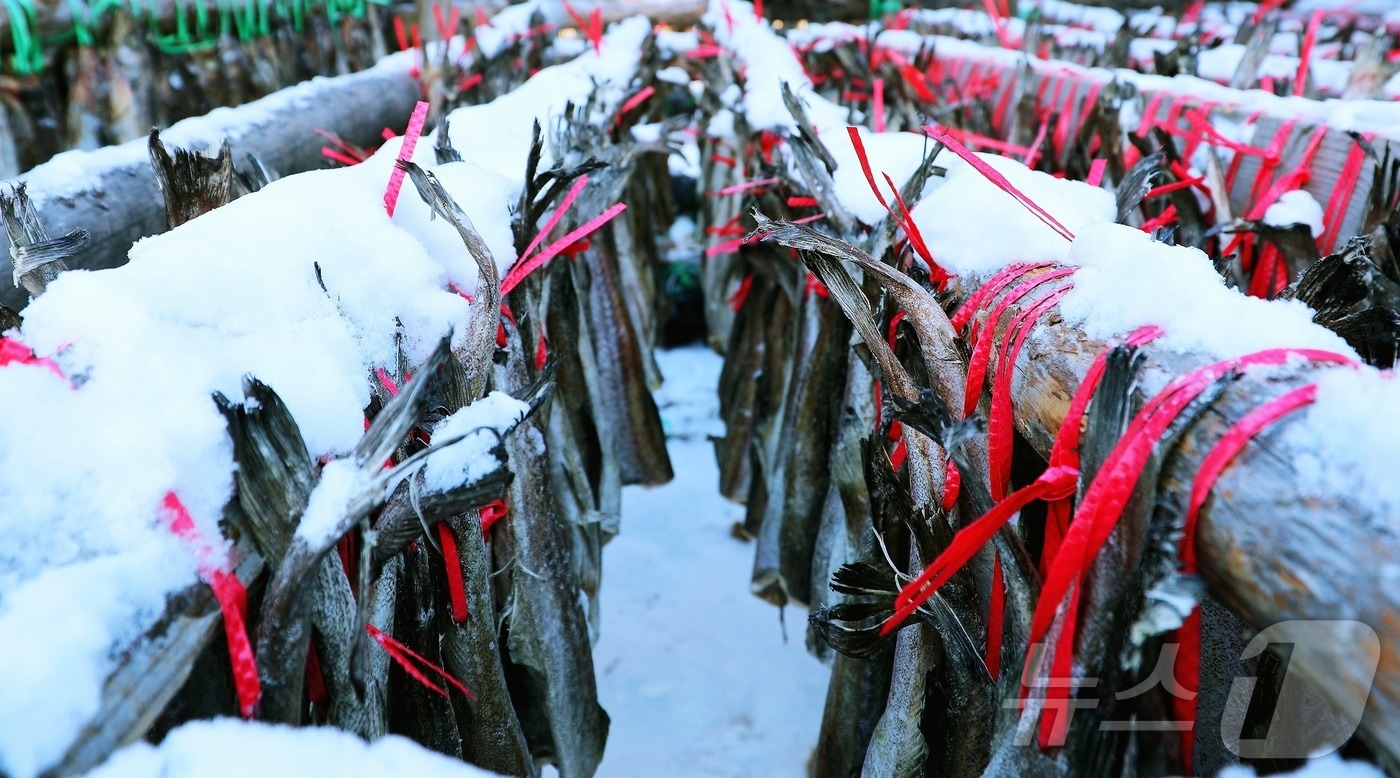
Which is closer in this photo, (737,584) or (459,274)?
(459,274)

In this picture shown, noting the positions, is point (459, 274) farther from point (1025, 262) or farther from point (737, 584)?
point (737, 584)

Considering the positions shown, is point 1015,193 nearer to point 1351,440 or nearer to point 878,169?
point 878,169

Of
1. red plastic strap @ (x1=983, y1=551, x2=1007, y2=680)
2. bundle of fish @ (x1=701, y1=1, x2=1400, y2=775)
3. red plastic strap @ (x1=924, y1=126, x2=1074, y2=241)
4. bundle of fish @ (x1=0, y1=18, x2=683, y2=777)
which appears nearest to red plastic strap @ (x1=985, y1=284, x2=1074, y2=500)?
bundle of fish @ (x1=701, y1=1, x2=1400, y2=775)

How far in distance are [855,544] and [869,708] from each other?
15.1 inches

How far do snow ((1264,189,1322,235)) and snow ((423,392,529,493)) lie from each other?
6.39 feet

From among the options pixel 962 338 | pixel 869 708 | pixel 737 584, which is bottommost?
pixel 737 584

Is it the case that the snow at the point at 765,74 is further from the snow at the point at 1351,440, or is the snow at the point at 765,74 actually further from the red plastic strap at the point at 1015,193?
the snow at the point at 1351,440

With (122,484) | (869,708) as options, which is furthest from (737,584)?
(122,484)

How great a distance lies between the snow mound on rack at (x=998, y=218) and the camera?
1.33m

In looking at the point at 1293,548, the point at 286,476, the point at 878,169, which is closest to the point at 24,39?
the point at 878,169

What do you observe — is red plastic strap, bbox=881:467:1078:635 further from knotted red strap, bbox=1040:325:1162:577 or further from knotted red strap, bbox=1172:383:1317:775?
knotted red strap, bbox=1172:383:1317:775

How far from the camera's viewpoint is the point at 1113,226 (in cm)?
114

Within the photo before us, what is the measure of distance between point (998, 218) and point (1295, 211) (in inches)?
45.7

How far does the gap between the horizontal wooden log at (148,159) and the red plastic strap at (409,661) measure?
37.7 inches
